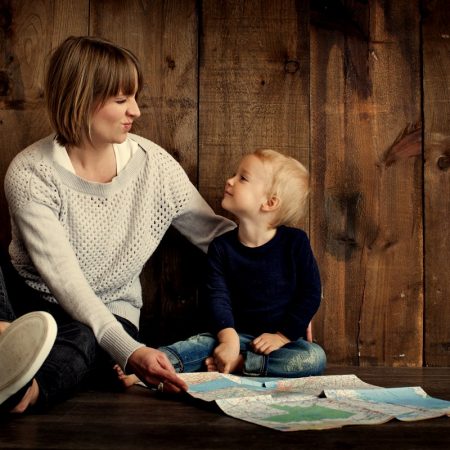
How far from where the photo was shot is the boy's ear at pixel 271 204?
1865mm

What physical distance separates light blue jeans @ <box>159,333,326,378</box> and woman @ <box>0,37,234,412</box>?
137 millimetres

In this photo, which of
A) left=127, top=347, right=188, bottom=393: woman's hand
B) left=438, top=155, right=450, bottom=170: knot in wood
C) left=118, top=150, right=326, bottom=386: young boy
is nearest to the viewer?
left=127, top=347, right=188, bottom=393: woman's hand

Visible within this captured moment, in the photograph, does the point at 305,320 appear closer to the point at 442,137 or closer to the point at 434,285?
the point at 434,285

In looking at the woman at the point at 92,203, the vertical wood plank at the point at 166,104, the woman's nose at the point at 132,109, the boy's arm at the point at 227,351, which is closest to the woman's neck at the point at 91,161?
the woman at the point at 92,203

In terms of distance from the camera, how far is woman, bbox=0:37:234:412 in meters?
1.61

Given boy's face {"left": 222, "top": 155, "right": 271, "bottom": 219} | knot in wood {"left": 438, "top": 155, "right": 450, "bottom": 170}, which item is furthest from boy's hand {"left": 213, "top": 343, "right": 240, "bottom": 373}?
knot in wood {"left": 438, "top": 155, "right": 450, "bottom": 170}

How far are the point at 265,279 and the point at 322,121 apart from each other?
1.56 ft

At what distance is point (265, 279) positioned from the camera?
188 cm

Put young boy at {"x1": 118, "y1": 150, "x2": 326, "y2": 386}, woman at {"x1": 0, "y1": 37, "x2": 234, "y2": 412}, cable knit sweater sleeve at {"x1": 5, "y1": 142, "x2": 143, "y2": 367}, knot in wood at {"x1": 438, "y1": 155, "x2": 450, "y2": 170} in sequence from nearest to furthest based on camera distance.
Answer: cable knit sweater sleeve at {"x1": 5, "y1": 142, "x2": 143, "y2": 367} < woman at {"x1": 0, "y1": 37, "x2": 234, "y2": 412} < young boy at {"x1": 118, "y1": 150, "x2": 326, "y2": 386} < knot in wood at {"x1": 438, "y1": 155, "x2": 450, "y2": 170}

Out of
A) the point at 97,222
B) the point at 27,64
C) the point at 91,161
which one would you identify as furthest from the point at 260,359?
the point at 27,64

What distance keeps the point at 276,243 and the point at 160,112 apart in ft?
1.64

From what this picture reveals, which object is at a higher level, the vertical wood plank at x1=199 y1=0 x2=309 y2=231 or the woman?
the vertical wood plank at x1=199 y1=0 x2=309 y2=231

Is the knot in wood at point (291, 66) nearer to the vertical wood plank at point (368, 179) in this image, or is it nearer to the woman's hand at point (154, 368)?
the vertical wood plank at point (368, 179)

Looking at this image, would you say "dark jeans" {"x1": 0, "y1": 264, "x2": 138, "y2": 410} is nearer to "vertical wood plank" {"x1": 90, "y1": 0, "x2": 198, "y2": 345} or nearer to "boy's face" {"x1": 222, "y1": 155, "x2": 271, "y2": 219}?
"vertical wood plank" {"x1": 90, "y1": 0, "x2": 198, "y2": 345}
